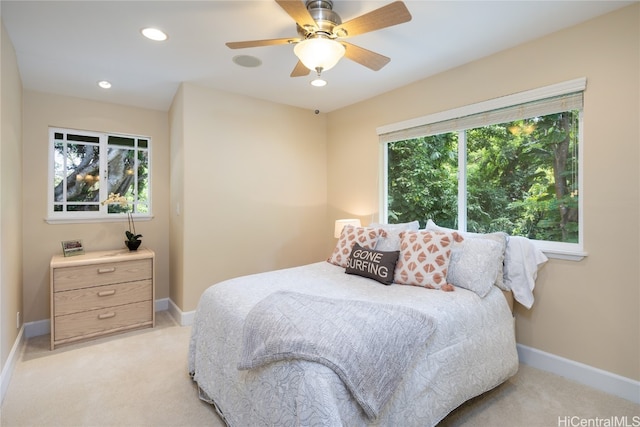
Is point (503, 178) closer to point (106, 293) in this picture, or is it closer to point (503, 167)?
point (503, 167)

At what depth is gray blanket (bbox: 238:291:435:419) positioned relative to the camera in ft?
4.30

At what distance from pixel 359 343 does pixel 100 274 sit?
2.74 metres

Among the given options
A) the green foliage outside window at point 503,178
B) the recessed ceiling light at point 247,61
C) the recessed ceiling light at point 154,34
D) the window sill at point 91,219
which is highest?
the recessed ceiling light at point 247,61

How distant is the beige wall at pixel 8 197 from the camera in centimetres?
208

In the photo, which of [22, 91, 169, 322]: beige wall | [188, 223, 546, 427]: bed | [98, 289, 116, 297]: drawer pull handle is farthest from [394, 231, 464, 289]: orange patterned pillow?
[22, 91, 169, 322]: beige wall

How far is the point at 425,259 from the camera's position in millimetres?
2283

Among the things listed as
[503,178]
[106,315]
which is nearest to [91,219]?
[106,315]

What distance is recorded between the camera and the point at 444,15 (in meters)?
2.06

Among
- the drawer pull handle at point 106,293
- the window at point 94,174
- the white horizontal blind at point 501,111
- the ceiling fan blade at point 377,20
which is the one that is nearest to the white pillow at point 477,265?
the white horizontal blind at point 501,111

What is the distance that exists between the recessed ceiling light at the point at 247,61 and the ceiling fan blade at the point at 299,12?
0.99m

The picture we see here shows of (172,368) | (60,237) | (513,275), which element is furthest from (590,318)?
(60,237)

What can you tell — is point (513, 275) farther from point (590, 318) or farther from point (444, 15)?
point (444, 15)

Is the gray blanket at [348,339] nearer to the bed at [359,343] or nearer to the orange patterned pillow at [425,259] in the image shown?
the bed at [359,343]

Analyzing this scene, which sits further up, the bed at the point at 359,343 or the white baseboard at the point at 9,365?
the bed at the point at 359,343
